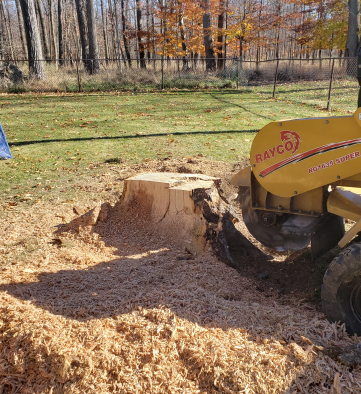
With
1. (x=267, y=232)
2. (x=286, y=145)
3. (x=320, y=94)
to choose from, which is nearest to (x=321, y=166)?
(x=286, y=145)

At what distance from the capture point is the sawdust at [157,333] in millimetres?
2264

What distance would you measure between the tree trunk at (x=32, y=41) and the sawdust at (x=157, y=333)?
1773 cm

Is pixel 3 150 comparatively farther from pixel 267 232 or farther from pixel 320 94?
pixel 320 94

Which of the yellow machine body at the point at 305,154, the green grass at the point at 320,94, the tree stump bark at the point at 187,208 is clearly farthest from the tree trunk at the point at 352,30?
the yellow machine body at the point at 305,154

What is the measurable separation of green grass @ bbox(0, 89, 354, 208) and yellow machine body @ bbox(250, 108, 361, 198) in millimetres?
3527

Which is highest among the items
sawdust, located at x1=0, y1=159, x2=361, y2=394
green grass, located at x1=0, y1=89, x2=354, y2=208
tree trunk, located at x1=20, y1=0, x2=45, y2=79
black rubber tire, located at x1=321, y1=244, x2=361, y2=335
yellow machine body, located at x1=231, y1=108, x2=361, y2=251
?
tree trunk, located at x1=20, y1=0, x2=45, y2=79

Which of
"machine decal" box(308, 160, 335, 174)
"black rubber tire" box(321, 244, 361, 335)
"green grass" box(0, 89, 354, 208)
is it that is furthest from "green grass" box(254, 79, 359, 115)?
"black rubber tire" box(321, 244, 361, 335)

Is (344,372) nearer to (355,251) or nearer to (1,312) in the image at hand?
(355,251)

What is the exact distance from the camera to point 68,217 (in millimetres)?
5035

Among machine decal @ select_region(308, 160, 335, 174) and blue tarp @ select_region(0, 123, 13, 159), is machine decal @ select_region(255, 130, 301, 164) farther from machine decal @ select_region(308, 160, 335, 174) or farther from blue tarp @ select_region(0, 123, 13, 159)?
blue tarp @ select_region(0, 123, 13, 159)

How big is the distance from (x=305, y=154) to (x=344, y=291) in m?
1.08

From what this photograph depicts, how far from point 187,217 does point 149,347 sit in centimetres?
204

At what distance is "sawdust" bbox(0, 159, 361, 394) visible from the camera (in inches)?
89.1

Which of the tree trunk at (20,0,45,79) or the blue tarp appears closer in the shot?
the blue tarp
